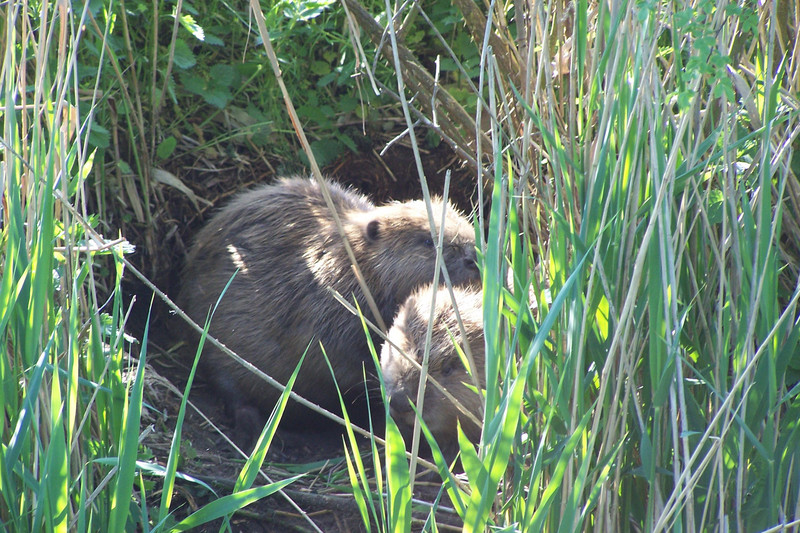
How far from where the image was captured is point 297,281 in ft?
10.9

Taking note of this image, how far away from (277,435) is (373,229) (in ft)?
2.96

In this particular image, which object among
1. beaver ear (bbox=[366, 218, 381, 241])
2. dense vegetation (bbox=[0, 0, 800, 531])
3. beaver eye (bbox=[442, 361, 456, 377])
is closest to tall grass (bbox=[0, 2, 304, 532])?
dense vegetation (bbox=[0, 0, 800, 531])

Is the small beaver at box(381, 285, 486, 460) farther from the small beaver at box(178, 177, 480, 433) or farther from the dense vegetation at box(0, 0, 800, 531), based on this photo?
the dense vegetation at box(0, 0, 800, 531)

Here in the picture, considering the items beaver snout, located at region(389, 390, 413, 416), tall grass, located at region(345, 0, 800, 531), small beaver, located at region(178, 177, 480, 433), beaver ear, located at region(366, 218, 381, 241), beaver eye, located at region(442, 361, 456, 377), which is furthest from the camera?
beaver ear, located at region(366, 218, 381, 241)

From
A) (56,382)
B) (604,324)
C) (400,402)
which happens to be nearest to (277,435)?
(400,402)

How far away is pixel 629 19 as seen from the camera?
1.53 metres

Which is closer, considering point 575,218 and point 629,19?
point 629,19

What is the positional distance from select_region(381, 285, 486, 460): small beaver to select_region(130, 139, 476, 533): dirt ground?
25cm

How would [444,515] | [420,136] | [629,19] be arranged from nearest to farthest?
[629,19], [444,515], [420,136]

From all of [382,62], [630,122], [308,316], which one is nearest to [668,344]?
[630,122]

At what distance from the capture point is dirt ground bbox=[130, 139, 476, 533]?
92.2 inches

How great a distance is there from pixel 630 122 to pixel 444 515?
140 cm

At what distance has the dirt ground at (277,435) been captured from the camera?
2.34 m

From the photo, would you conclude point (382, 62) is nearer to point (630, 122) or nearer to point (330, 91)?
point (330, 91)
